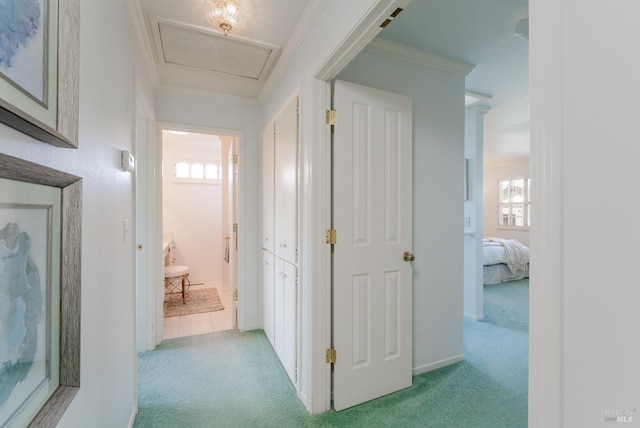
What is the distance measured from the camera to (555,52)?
22.3 inches

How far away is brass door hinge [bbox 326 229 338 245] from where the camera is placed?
1.75 meters

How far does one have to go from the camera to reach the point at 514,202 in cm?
736

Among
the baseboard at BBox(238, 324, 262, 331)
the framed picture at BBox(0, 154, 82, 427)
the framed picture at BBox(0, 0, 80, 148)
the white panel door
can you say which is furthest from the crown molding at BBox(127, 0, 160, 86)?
the baseboard at BBox(238, 324, 262, 331)

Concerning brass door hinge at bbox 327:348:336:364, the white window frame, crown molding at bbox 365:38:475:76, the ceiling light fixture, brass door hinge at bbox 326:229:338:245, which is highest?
crown molding at bbox 365:38:475:76

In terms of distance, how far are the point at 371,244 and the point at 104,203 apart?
149 cm

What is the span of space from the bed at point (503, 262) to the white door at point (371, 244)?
380cm

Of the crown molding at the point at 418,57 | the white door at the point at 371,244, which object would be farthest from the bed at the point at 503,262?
the white door at the point at 371,244

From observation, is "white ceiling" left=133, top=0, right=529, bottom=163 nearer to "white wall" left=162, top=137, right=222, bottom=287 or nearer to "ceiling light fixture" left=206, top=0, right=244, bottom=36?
"ceiling light fixture" left=206, top=0, right=244, bottom=36

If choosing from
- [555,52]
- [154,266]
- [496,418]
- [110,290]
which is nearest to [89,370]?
[110,290]

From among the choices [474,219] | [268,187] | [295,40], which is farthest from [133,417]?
[474,219]

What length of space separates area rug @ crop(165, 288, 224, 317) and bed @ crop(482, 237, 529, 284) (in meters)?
4.59

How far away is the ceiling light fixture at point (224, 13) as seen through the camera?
1.51 metres

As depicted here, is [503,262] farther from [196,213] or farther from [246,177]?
[196,213]

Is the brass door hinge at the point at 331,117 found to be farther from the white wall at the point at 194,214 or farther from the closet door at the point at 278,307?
the white wall at the point at 194,214
